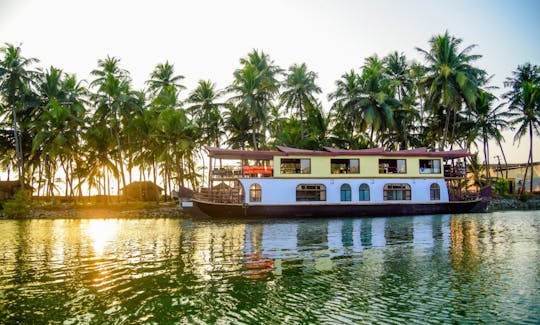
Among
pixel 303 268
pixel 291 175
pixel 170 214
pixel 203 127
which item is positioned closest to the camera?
pixel 303 268

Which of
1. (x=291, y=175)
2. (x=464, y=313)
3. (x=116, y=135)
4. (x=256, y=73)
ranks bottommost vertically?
(x=464, y=313)

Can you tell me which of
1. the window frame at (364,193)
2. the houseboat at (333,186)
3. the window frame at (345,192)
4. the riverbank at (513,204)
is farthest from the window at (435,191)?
the riverbank at (513,204)

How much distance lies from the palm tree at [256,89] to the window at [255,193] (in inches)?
418

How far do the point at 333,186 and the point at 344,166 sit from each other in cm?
196

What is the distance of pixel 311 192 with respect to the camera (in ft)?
97.6

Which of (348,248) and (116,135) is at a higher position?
(116,135)

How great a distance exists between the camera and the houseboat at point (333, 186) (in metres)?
28.6

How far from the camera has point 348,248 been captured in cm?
1412

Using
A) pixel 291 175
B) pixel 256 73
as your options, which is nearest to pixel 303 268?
pixel 291 175

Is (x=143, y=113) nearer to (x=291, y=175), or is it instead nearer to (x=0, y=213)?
(x=0, y=213)

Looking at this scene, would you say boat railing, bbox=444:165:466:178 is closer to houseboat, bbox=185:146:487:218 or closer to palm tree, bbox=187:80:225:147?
houseboat, bbox=185:146:487:218

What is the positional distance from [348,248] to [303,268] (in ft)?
12.3

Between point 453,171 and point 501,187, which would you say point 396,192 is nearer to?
point 453,171

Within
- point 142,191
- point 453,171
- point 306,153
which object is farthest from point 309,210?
point 142,191
